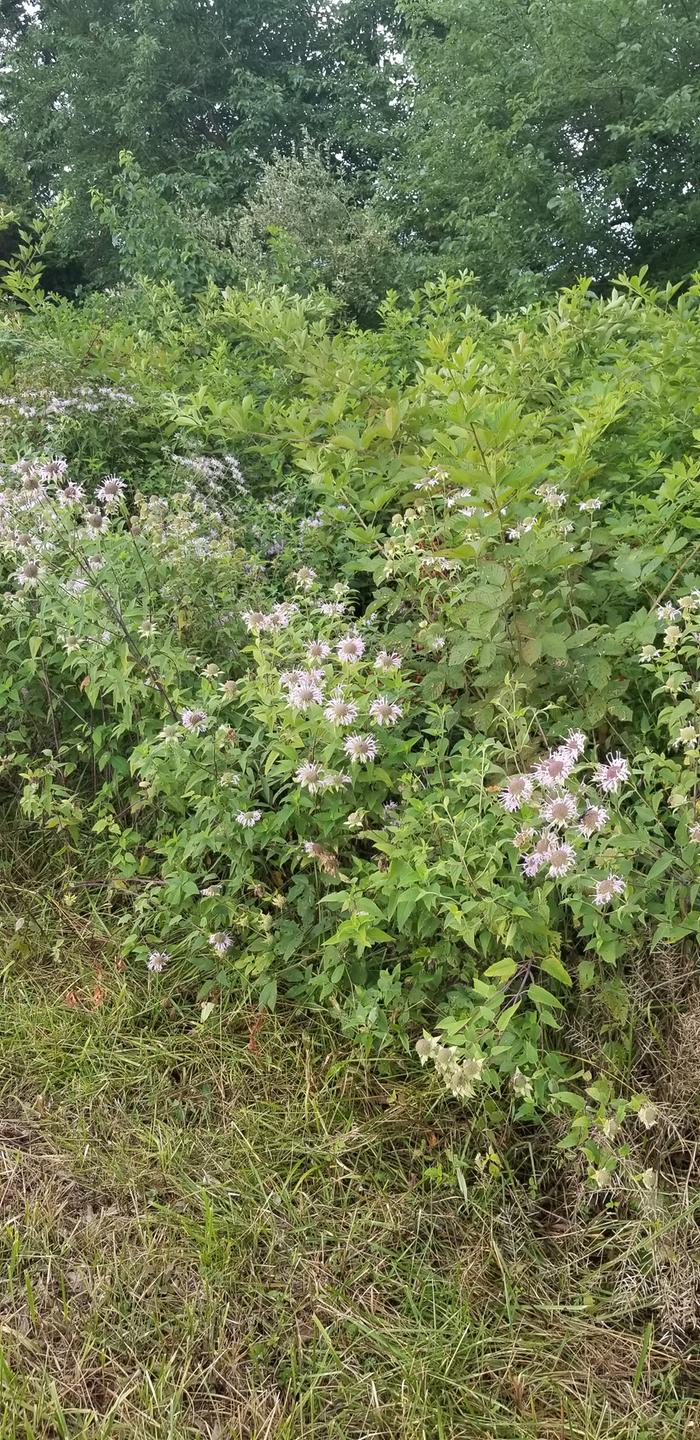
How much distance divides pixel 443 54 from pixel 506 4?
671 millimetres

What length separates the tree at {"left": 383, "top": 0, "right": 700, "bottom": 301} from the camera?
7578mm

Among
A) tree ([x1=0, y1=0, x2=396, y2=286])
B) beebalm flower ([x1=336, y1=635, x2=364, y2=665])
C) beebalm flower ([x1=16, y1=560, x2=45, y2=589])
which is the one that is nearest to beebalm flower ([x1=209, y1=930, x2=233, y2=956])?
→ beebalm flower ([x1=336, y1=635, x2=364, y2=665])

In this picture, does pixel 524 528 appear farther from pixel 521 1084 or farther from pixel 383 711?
pixel 521 1084

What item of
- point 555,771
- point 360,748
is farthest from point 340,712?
point 555,771

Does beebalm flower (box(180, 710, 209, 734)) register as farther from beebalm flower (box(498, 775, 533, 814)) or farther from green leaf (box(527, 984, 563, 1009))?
green leaf (box(527, 984, 563, 1009))

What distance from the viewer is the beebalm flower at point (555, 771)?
150 centimetres

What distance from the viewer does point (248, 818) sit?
74.7 inches

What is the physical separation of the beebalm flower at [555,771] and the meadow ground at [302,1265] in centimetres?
69

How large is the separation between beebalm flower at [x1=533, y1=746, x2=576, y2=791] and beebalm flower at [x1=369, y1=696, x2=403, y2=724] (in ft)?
1.16

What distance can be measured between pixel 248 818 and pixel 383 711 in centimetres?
36

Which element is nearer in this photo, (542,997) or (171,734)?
(542,997)

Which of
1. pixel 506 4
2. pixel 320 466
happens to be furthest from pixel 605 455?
pixel 506 4

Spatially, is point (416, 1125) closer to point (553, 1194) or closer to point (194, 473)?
point (553, 1194)

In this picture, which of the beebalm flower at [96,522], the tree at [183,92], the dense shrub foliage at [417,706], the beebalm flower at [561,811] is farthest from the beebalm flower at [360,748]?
the tree at [183,92]
